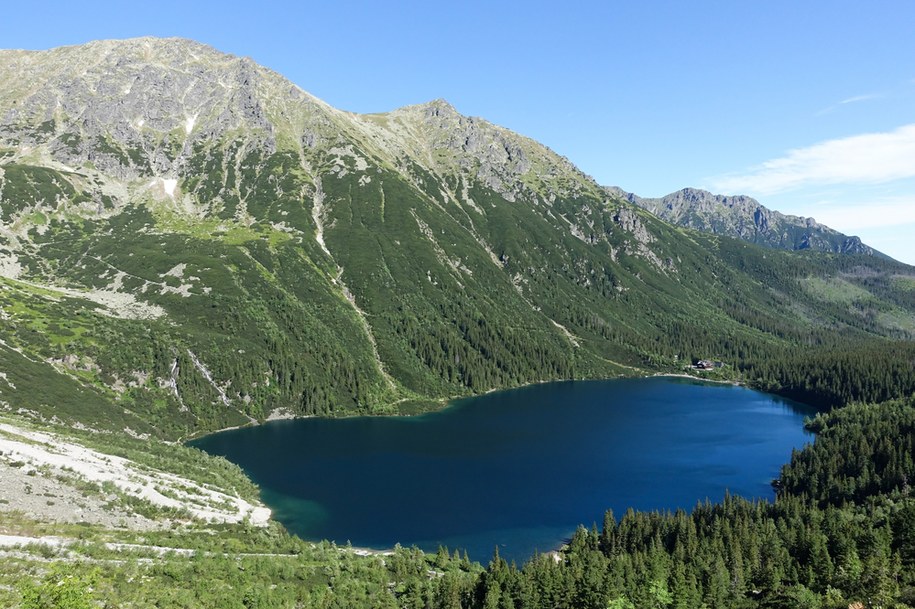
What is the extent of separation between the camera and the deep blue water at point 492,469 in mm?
103250

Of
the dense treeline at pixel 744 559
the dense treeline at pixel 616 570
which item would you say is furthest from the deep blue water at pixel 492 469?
the dense treeline at pixel 616 570

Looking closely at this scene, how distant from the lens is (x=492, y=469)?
136 m

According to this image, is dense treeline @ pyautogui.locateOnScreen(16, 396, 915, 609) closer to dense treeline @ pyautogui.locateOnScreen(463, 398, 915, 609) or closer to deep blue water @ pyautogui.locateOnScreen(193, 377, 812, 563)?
dense treeline @ pyautogui.locateOnScreen(463, 398, 915, 609)

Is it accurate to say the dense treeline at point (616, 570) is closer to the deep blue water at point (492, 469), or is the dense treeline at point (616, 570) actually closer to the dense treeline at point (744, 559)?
the dense treeline at point (744, 559)

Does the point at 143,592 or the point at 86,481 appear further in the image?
the point at 86,481

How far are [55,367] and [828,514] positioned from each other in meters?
171

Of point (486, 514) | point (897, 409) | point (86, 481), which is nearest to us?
point (86, 481)

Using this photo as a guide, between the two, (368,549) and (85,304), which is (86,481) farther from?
(85,304)

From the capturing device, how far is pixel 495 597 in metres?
65.8

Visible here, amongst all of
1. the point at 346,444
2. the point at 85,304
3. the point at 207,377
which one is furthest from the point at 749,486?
the point at 85,304

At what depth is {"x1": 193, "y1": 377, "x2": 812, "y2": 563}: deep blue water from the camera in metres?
103

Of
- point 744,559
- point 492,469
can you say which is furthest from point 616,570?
point 492,469

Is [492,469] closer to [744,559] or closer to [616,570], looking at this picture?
[744,559]

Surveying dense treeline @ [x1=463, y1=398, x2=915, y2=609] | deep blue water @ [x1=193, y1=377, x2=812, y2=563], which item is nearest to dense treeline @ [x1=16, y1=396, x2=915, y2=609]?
dense treeline @ [x1=463, y1=398, x2=915, y2=609]
